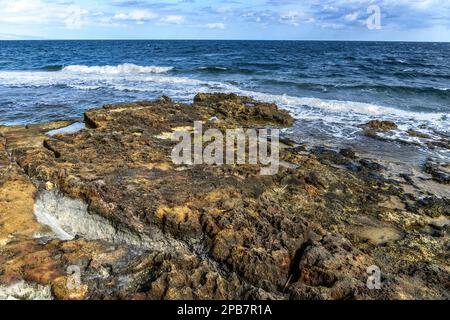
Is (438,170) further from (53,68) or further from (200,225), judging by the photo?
(53,68)

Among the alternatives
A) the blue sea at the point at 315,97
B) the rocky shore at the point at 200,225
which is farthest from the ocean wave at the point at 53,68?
the rocky shore at the point at 200,225

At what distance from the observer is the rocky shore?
4023 mm

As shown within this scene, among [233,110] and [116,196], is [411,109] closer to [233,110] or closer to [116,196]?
[233,110]

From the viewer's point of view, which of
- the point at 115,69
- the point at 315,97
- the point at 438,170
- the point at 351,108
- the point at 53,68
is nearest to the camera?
the point at 438,170

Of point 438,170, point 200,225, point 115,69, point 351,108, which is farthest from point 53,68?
point 200,225

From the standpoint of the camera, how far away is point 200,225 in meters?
5.06

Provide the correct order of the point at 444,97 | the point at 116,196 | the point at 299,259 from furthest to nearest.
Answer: the point at 444,97
the point at 116,196
the point at 299,259

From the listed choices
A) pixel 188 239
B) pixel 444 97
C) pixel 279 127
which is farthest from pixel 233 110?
pixel 444 97

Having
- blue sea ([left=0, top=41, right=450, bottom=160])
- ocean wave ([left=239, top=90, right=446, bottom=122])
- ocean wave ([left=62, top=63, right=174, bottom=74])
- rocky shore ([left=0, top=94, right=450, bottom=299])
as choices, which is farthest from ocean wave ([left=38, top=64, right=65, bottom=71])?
rocky shore ([left=0, top=94, right=450, bottom=299])

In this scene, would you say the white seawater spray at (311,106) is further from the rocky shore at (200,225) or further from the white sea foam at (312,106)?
the rocky shore at (200,225)

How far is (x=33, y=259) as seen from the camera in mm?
4234

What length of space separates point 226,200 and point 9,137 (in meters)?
6.01

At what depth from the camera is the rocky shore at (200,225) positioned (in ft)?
13.2

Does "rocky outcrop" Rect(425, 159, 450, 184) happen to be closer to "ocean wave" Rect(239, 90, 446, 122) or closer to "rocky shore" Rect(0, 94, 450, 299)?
"rocky shore" Rect(0, 94, 450, 299)
